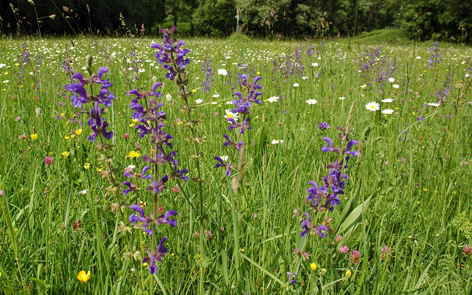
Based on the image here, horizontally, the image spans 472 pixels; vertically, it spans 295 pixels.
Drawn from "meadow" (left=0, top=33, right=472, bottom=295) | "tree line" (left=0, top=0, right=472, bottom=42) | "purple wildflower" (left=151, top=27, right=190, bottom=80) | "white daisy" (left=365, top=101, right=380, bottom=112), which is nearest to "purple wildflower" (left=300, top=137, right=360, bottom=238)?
"meadow" (left=0, top=33, right=472, bottom=295)

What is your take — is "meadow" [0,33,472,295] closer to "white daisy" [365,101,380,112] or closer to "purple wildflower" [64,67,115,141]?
"purple wildflower" [64,67,115,141]

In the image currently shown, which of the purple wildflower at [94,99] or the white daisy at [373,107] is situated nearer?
the purple wildflower at [94,99]

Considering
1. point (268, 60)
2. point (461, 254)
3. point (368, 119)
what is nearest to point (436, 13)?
point (268, 60)

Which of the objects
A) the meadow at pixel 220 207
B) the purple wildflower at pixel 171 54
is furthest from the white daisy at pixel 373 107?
the purple wildflower at pixel 171 54

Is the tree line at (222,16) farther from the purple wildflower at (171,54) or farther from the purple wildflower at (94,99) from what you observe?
the purple wildflower at (94,99)

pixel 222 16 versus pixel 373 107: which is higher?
pixel 222 16

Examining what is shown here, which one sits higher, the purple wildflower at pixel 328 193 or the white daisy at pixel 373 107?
the purple wildflower at pixel 328 193

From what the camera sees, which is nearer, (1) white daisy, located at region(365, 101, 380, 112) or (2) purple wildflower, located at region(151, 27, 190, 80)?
(2) purple wildflower, located at region(151, 27, 190, 80)

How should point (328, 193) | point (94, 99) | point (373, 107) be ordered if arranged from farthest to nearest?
point (373, 107), point (328, 193), point (94, 99)

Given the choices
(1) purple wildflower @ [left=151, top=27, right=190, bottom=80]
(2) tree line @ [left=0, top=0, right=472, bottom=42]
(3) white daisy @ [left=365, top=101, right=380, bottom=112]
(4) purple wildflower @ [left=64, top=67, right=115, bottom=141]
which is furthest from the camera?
(2) tree line @ [left=0, top=0, right=472, bottom=42]

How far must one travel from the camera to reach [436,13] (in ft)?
91.0

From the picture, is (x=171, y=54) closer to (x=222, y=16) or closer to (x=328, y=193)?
(x=328, y=193)

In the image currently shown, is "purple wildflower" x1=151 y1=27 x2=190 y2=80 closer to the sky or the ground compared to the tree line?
closer to the ground

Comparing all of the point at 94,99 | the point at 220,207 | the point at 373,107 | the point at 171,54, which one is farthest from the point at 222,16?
the point at 94,99
